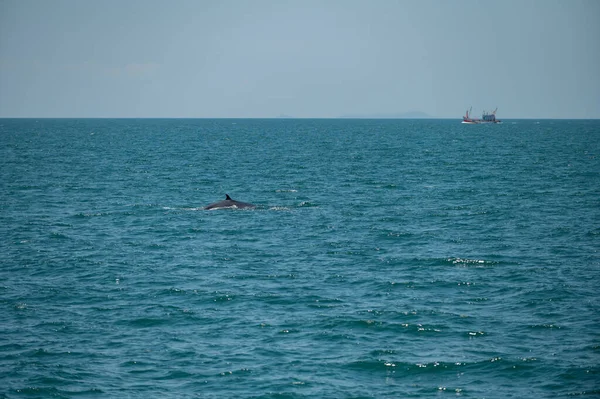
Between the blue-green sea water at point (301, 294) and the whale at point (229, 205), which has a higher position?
the whale at point (229, 205)

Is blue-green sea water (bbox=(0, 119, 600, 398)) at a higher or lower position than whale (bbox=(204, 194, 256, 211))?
lower

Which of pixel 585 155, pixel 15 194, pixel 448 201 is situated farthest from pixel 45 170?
pixel 585 155

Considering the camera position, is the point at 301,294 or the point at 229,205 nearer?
the point at 301,294

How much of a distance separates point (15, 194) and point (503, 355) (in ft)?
167

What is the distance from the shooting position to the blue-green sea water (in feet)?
71.7

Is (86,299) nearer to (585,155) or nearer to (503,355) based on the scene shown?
(503,355)

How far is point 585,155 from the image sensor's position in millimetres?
111500

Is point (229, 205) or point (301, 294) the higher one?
point (229, 205)

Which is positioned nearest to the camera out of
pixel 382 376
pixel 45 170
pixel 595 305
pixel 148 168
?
pixel 382 376

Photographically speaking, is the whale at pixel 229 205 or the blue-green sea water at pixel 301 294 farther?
the whale at pixel 229 205

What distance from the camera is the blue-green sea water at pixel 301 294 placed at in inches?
860

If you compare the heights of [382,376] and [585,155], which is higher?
[585,155]

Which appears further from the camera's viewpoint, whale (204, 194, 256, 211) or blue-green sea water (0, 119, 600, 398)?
whale (204, 194, 256, 211)

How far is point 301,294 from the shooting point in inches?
1195
